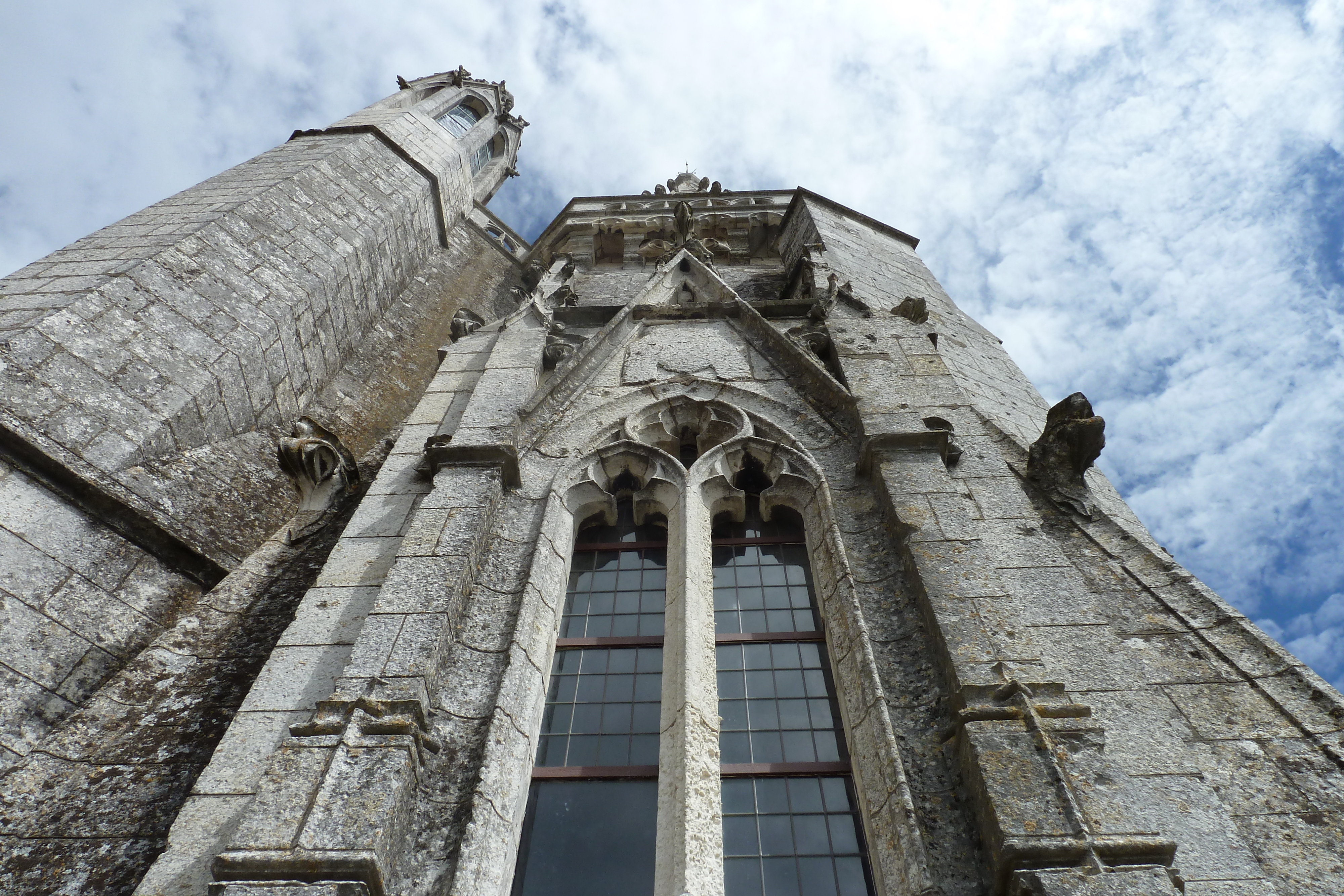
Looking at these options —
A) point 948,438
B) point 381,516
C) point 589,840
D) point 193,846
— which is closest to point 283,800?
point 193,846

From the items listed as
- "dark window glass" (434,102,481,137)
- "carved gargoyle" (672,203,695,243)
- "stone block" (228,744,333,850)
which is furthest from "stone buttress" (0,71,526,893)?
"dark window glass" (434,102,481,137)

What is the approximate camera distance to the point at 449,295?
13.3m

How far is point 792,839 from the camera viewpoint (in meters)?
3.96

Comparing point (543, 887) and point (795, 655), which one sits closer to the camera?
point (543, 887)

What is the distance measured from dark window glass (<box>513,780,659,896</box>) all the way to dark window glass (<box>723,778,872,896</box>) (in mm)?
→ 353

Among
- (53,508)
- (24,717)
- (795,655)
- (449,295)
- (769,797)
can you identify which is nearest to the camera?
(769,797)

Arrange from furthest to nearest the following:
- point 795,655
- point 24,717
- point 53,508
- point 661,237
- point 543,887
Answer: point 661,237
point 53,508
point 795,655
point 24,717
point 543,887

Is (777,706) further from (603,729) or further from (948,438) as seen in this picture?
(948,438)

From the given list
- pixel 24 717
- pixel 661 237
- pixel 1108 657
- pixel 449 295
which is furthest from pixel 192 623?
pixel 661 237

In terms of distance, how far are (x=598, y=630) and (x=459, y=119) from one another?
14.5 meters

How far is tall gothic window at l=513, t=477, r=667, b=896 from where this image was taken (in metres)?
3.92

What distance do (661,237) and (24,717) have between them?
41.6ft

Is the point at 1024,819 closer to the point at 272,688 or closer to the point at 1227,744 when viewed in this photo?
the point at 1227,744

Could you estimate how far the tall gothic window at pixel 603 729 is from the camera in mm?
3924
